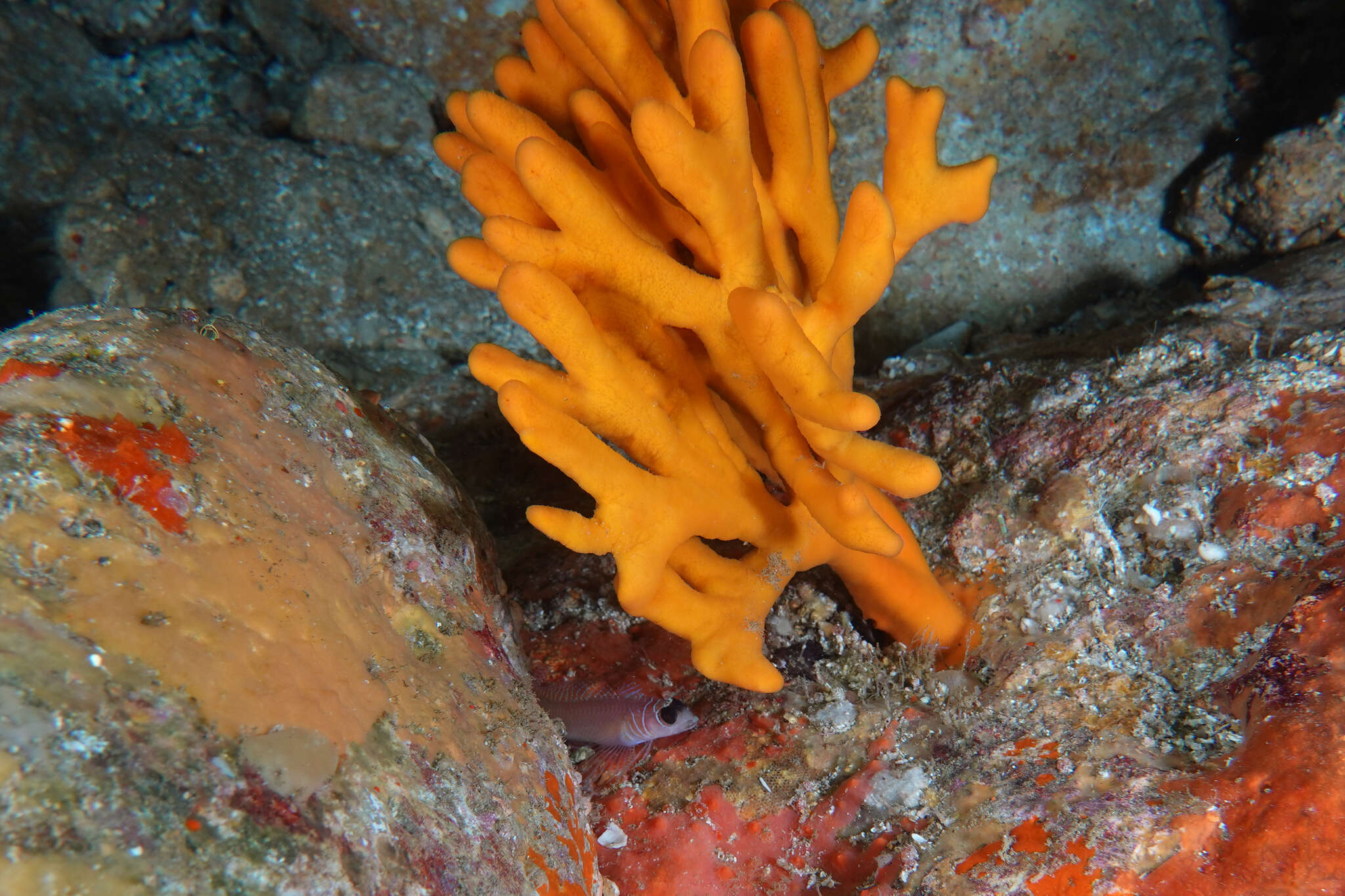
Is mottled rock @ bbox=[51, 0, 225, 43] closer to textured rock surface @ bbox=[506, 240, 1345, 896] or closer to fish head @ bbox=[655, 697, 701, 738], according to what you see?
textured rock surface @ bbox=[506, 240, 1345, 896]

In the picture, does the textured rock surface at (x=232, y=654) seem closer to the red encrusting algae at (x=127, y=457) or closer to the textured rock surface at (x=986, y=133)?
the red encrusting algae at (x=127, y=457)

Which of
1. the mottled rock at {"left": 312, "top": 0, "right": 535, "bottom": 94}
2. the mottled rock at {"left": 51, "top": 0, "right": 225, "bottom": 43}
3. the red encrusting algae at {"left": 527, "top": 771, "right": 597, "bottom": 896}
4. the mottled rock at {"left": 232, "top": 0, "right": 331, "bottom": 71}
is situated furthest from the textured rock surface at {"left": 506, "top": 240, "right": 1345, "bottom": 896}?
the mottled rock at {"left": 51, "top": 0, "right": 225, "bottom": 43}

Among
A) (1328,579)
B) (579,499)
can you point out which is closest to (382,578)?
(579,499)

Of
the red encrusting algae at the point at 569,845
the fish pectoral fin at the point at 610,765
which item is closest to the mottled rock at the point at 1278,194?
the fish pectoral fin at the point at 610,765

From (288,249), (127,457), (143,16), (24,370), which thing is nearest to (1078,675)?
(127,457)

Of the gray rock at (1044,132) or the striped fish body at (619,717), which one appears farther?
the gray rock at (1044,132)
